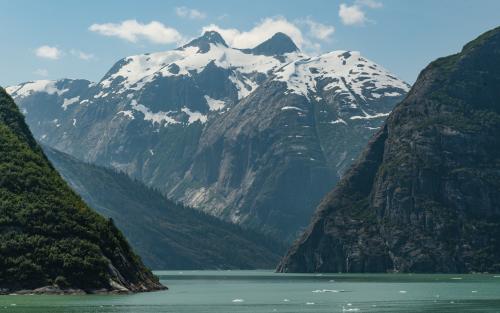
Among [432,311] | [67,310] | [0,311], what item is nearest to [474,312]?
[432,311]

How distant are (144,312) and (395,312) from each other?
48.7m

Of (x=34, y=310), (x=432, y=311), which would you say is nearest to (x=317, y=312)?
(x=432, y=311)

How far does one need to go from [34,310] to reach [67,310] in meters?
6.30

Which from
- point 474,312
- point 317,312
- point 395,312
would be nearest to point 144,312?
point 317,312

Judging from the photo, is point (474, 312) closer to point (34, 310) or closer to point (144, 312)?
point (144, 312)

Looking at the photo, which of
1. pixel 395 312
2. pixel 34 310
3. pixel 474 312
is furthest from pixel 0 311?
pixel 474 312

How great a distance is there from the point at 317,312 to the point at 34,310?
5443cm

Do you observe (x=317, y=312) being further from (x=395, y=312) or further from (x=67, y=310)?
(x=67, y=310)

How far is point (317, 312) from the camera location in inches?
7840

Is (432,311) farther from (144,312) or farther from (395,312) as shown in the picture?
(144,312)

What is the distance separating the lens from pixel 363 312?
198 metres

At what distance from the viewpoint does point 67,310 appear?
195 m

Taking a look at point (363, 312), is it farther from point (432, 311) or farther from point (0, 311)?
point (0, 311)

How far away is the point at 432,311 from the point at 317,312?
2246 centimetres
